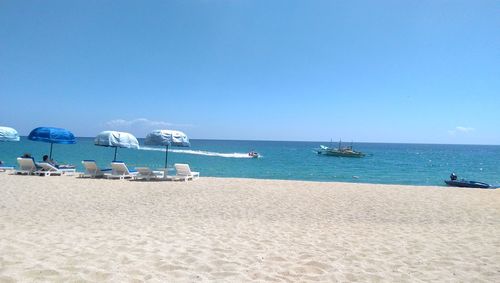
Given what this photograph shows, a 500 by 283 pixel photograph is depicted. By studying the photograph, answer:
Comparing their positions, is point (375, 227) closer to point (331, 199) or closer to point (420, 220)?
point (420, 220)

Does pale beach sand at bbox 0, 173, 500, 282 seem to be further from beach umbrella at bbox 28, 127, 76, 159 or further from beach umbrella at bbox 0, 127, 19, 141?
beach umbrella at bbox 0, 127, 19, 141

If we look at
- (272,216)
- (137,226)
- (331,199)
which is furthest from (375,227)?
(137,226)

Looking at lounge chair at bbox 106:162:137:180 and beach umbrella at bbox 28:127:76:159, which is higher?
beach umbrella at bbox 28:127:76:159

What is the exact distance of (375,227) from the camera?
747cm

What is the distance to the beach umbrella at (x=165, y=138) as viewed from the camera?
52.0ft

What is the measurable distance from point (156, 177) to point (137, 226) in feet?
31.2

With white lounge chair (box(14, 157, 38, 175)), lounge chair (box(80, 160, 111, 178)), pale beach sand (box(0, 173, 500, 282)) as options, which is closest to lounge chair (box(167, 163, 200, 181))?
lounge chair (box(80, 160, 111, 178))

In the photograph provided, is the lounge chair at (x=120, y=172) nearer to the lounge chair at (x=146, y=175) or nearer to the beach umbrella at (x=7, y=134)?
the lounge chair at (x=146, y=175)

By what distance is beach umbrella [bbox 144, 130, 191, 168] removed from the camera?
52.0ft

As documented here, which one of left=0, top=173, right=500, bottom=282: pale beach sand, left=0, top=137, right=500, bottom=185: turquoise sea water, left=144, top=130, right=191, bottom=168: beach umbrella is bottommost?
left=0, top=137, right=500, bottom=185: turquoise sea water

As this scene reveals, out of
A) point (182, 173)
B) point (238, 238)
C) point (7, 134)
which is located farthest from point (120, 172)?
point (238, 238)

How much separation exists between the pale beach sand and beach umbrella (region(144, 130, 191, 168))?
455 centimetres

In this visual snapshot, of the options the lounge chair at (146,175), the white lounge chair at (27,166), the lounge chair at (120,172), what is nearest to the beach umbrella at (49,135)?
the white lounge chair at (27,166)

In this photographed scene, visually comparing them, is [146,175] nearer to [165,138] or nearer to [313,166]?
[165,138]
